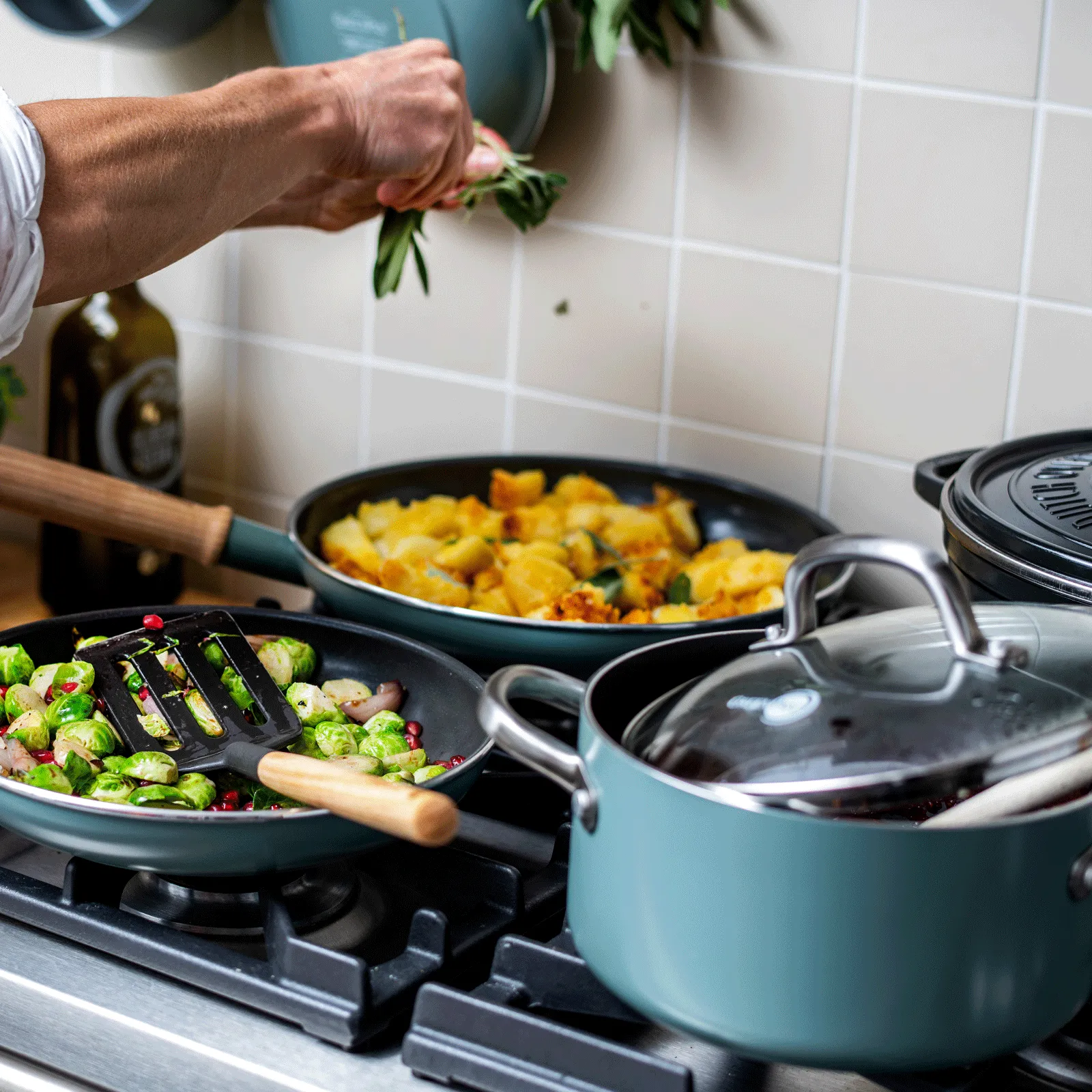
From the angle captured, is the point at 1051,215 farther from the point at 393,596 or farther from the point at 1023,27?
the point at 393,596

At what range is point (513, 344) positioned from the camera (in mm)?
1432

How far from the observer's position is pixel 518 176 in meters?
1.24

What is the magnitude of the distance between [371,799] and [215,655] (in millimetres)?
315

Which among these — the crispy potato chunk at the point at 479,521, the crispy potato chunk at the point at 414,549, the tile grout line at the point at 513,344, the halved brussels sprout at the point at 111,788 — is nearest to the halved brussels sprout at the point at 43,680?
the halved brussels sprout at the point at 111,788

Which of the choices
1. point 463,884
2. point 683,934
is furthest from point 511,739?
point 463,884

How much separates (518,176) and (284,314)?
0.40 m

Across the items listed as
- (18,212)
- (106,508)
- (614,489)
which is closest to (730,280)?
Result: (614,489)

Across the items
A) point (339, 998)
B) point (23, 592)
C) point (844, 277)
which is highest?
point (844, 277)

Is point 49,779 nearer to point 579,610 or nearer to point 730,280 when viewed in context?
point 579,610

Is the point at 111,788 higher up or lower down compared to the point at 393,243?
lower down

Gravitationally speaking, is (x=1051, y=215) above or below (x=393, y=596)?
above

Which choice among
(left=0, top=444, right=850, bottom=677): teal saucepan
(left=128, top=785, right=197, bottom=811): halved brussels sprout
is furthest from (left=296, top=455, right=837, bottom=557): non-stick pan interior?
(left=128, top=785, right=197, bottom=811): halved brussels sprout

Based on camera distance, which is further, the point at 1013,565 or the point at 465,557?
the point at 465,557

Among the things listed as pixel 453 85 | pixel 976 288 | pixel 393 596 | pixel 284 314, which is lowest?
pixel 393 596
